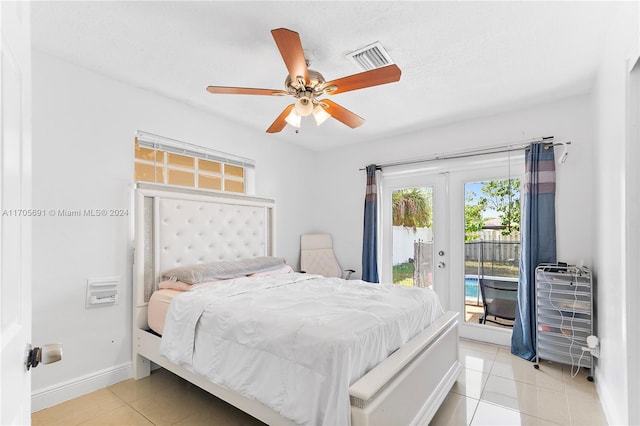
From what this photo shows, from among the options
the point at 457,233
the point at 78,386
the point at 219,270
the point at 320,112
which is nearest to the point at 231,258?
the point at 219,270

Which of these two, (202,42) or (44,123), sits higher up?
(202,42)

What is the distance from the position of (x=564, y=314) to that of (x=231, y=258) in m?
3.23

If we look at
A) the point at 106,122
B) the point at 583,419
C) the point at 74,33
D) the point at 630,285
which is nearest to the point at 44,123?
the point at 106,122

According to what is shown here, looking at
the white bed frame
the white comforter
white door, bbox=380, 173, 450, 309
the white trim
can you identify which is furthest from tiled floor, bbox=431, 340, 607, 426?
white door, bbox=380, 173, 450, 309

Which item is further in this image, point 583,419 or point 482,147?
point 482,147

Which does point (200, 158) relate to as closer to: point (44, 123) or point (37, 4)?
point (44, 123)

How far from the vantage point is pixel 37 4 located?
1879mm

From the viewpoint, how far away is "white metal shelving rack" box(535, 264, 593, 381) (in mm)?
2789

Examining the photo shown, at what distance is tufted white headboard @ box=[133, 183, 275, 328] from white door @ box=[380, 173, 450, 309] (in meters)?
1.63

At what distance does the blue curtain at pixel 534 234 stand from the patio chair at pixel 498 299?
0.32 meters

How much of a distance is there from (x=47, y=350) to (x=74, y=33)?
7.27ft

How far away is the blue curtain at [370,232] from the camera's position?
4.29m

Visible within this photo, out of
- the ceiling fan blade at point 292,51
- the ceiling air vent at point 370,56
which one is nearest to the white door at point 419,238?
the ceiling air vent at point 370,56

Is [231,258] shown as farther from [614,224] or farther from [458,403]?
[614,224]
